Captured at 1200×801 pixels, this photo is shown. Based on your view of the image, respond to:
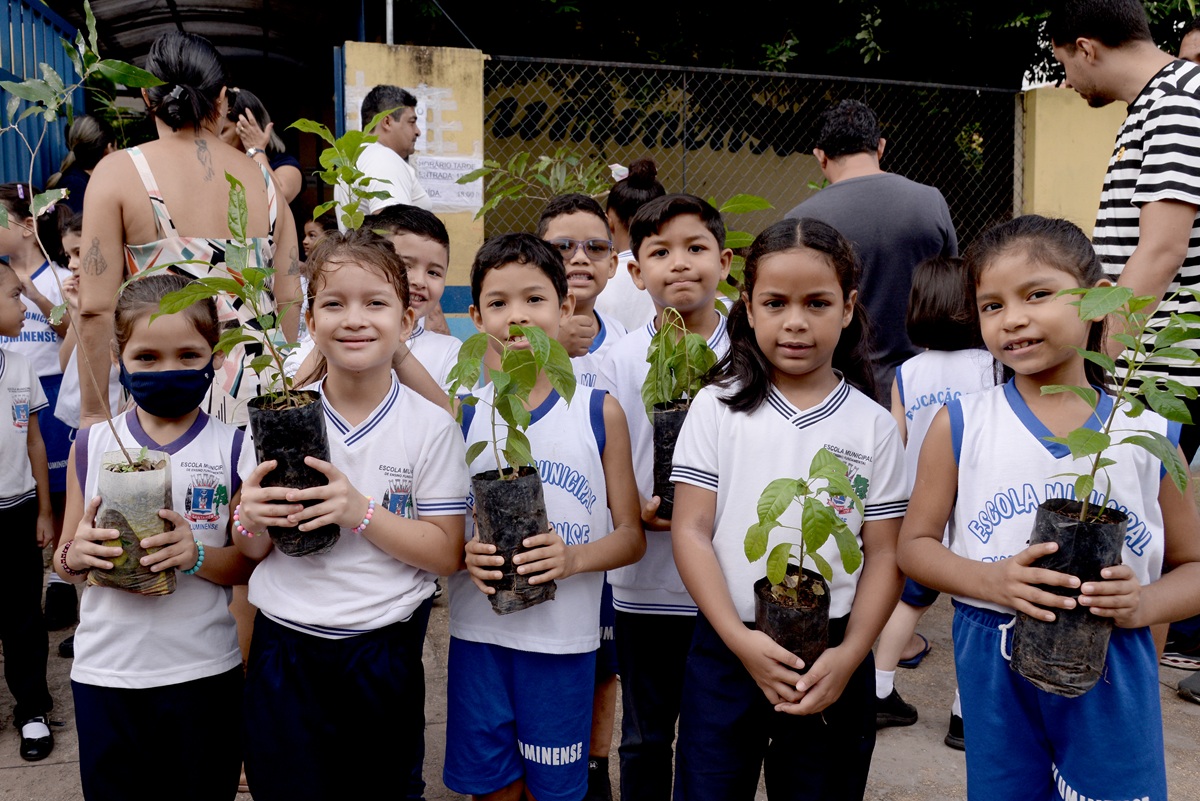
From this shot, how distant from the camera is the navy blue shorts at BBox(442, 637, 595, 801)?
2199 millimetres

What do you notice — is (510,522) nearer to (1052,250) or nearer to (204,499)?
(204,499)

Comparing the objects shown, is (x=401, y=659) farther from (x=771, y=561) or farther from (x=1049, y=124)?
(x=1049, y=124)

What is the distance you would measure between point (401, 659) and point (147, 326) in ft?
3.14

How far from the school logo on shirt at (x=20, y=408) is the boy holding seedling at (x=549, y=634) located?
1799 millimetres

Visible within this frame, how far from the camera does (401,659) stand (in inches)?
83.2

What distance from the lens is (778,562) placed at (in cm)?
173

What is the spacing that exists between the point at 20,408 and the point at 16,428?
0.07m

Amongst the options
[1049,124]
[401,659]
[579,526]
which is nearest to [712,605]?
[579,526]

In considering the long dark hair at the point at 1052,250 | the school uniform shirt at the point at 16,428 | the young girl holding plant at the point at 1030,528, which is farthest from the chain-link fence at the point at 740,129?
the young girl holding plant at the point at 1030,528

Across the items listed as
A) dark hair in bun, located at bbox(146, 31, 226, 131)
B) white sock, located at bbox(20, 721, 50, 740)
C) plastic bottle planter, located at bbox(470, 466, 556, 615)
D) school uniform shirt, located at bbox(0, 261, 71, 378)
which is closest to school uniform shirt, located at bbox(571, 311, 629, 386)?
plastic bottle planter, located at bbox(470, 466, 556, 615)

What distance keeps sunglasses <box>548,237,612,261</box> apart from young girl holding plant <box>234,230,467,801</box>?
107 cm

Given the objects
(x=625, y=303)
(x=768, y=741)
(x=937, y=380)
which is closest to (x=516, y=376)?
(x=768, y=741)

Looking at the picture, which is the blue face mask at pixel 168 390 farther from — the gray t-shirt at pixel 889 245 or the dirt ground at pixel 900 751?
the gray t-shirt at pixel 889 245

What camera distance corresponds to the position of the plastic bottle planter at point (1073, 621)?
161cm
